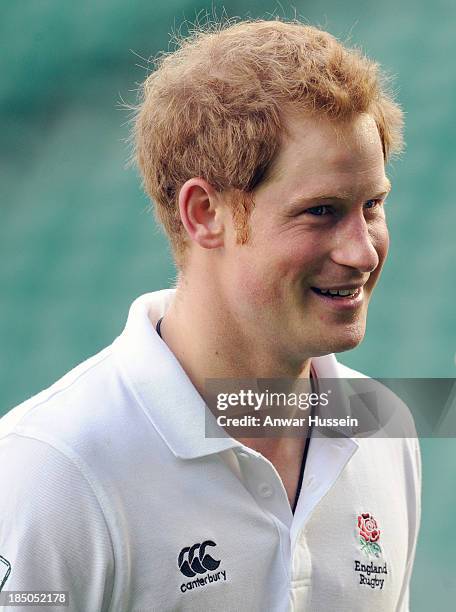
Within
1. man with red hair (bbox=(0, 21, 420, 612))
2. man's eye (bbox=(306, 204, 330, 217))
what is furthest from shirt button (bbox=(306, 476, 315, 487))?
man's eye (bbox=(306, 204, 330, 217))

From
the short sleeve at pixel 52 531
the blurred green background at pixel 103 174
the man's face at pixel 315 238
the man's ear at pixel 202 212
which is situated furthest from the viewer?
the blurred green background at pixel 103 174

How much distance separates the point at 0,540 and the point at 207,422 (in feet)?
1.24

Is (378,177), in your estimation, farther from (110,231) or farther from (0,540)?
(110,231)

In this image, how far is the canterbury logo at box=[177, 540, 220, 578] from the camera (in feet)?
4.99

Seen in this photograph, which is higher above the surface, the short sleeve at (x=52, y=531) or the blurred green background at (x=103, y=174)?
the blurred green background at (x=103, y=174)

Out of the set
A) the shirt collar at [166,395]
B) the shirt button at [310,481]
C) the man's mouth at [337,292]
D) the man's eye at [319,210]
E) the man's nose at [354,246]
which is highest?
the man's eye at [319,210]

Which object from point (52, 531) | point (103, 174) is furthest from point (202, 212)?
point (103, 174)

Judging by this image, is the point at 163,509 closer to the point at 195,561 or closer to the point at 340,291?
the point at 195,561

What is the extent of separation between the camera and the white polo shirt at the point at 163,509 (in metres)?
1.46

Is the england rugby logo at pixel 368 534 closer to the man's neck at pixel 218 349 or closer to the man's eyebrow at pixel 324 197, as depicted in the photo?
the man's neck at pixel 218 349

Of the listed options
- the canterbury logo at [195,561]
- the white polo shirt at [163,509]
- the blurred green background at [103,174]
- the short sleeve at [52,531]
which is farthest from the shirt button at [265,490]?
the blurred green background at [103,174]

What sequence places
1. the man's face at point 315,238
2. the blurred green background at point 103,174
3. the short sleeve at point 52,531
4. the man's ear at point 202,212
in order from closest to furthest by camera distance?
the short sleeve at point 52,531, the man's face at point 315,238, the man's ear at point 202,212, the blurred green background at point 103,174

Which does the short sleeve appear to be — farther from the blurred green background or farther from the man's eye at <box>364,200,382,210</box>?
the blurred green background

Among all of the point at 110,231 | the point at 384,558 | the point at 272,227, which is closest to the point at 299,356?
the point at 272,227
